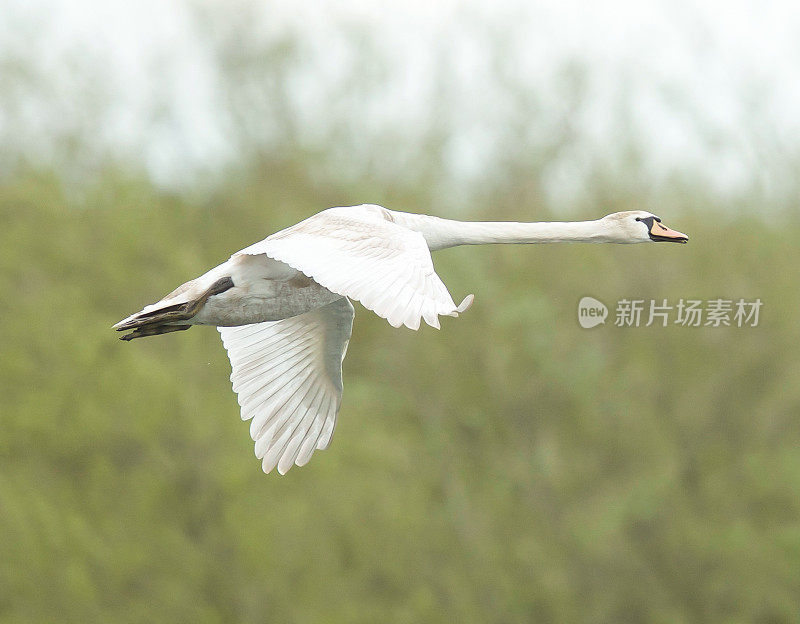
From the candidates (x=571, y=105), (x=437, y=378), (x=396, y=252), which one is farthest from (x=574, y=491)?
(x=396, y=252)

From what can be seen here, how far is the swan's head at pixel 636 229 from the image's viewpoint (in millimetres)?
6367

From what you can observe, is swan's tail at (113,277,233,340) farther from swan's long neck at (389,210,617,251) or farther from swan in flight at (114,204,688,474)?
swan's long neck at (389,210,617,251)

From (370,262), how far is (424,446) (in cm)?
874

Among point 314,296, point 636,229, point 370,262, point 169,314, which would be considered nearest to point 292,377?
point 314,296

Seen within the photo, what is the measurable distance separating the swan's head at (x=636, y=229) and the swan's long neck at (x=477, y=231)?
338 millimetres

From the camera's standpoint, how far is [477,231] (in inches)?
221

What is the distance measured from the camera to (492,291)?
1309 cm

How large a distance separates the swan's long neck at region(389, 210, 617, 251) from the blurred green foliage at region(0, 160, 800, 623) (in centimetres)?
562

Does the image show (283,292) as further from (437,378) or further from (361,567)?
(437,378)

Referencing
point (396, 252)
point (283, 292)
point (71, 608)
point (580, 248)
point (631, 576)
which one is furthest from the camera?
point (580, 248)

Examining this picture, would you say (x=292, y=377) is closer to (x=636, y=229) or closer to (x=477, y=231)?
(x=477, y=231)

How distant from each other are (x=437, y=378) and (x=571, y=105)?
11.2 feet

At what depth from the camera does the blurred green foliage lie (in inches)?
453

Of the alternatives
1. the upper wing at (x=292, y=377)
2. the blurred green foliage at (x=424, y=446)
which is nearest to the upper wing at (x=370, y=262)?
the upper wing at (x=292, y=377)
